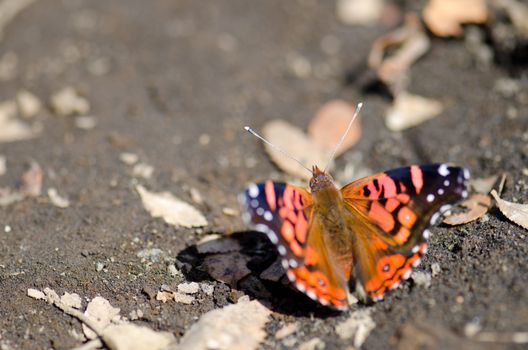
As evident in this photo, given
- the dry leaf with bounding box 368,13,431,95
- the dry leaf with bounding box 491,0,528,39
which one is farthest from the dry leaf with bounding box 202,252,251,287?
the dry leaf with bounding box 491,0,528,39

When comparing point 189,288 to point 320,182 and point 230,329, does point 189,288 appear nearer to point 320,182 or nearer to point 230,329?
point 230,329

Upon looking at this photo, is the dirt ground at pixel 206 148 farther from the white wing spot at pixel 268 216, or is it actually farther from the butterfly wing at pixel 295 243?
the white wing spot at pixel 268 216

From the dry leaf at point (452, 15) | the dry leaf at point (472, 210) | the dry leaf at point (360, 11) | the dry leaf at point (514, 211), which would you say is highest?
the dry leaf at point (452, 15)

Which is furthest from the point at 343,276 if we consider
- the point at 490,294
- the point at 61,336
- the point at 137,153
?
the point at 137,153

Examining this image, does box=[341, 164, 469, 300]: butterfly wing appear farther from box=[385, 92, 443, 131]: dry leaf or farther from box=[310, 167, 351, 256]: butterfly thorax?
box=[385, 92, 443, 131]: dry leaf

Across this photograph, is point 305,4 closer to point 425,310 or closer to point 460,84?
point 460,84

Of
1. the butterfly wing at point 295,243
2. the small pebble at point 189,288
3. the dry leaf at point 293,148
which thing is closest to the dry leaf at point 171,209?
the small pebble at point 189,288
